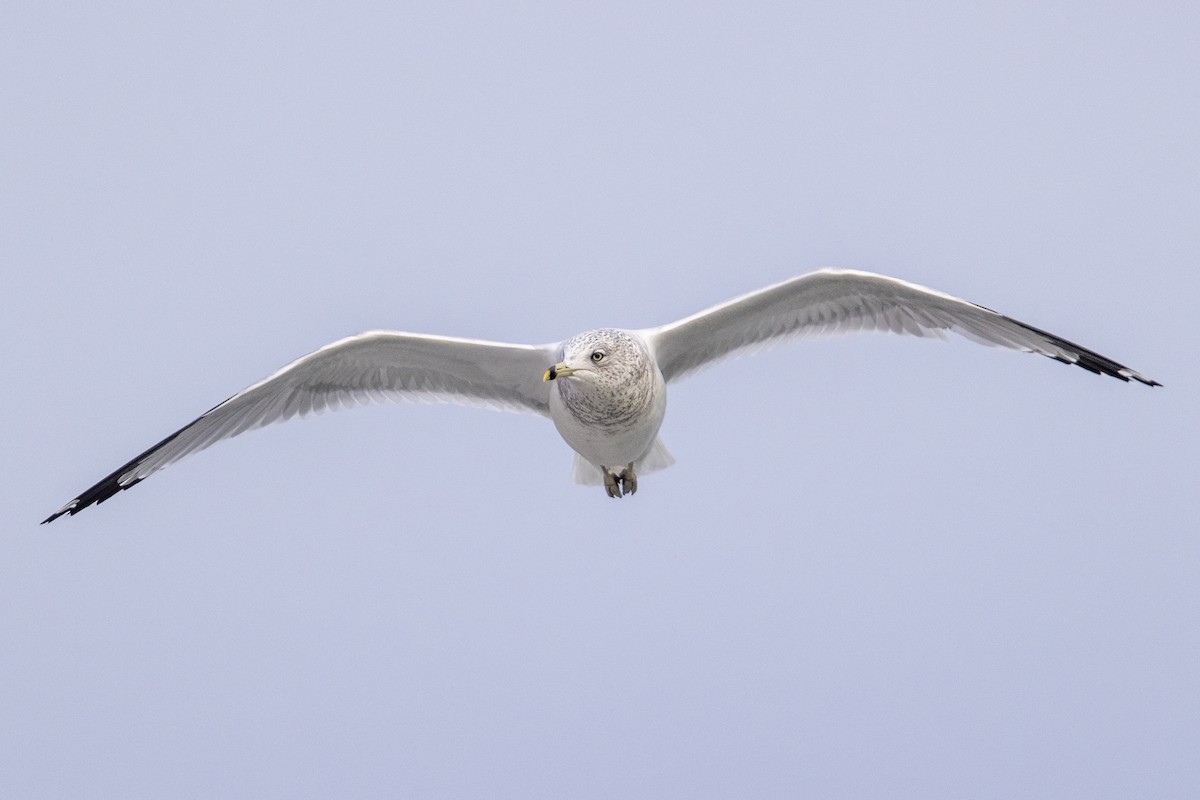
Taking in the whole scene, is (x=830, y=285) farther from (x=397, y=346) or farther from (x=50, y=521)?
(x=50, y=521)

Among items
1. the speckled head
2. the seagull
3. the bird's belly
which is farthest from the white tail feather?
the speckled head

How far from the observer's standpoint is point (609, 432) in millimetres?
7809

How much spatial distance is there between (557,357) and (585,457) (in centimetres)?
67

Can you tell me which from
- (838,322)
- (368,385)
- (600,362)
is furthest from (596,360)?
(368,385)

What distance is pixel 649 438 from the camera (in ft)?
26.7

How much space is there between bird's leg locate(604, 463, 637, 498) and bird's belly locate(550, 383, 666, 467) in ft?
1.15

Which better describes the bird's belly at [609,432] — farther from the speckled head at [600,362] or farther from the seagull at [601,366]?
the speckled head at [600,362]

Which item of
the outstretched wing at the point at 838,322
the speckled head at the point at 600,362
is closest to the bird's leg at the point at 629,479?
the outstretched wing at the point at 838,322

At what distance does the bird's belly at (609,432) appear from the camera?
25.6 ft

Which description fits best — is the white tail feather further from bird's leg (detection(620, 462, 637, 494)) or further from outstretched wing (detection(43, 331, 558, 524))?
outstretched wing (detection(43, 331, 558, 524))

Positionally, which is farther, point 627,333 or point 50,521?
point 50,521

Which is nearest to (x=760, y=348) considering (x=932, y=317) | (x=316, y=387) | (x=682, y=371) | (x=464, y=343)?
(x=682, y=371)

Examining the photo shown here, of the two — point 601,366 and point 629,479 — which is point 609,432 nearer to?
point 601,366

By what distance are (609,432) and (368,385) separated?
74.3 inches
